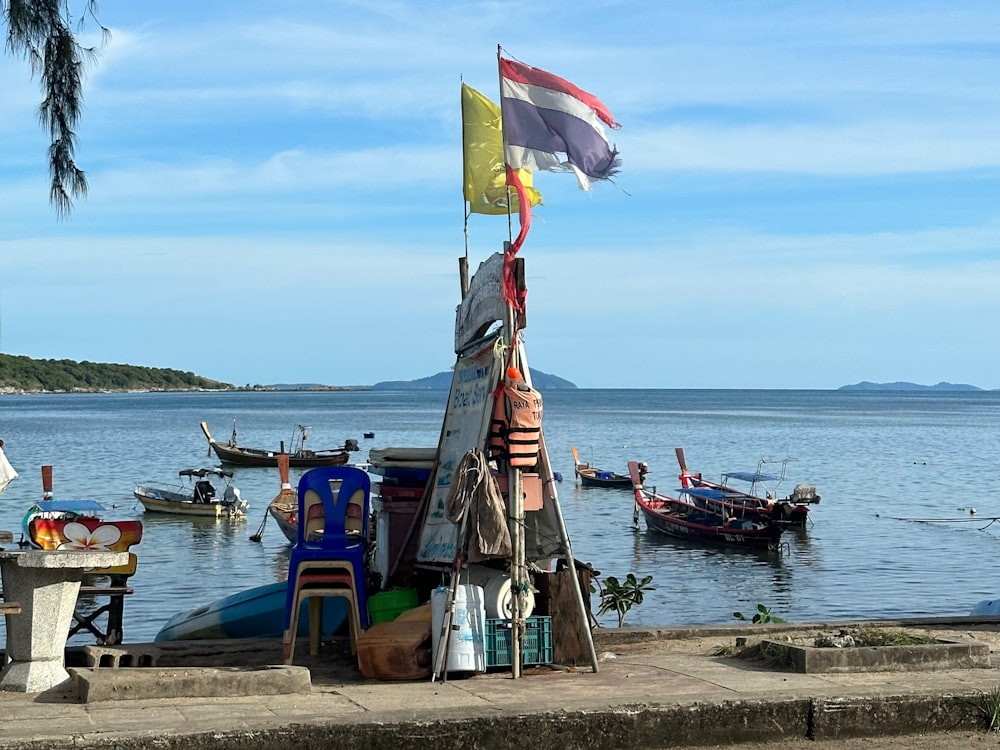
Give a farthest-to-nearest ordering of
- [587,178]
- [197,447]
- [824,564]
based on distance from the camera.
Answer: [197,447]
[824,564]
[587,178]

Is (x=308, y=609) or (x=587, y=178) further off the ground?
(x=587, y=178)

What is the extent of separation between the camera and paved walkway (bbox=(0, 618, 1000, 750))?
6789mm

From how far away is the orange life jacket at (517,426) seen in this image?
28.4 ft

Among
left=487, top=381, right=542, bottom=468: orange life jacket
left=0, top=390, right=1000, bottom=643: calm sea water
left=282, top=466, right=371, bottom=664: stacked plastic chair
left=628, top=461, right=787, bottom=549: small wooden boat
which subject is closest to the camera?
left=487, top=381, right=542, bottom=468: orange life jacket

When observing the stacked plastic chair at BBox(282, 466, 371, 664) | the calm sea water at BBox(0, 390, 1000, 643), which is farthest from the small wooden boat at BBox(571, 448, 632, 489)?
the stacked plastic chair at BBox(282, 466, 371, 664)

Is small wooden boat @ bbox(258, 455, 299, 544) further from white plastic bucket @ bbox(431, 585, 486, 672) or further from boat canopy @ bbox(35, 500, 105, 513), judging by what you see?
white plastic bucket @ bbox(431, 585, 486, 672)

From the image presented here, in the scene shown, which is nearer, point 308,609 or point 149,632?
point 308,609

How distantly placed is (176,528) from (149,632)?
1791 cm

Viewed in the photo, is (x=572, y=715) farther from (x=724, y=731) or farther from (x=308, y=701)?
(x=308, y=701)

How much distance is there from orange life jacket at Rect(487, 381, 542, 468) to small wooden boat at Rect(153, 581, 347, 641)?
87.6 inches

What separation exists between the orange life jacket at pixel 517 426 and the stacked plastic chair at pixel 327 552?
1019 millimetres

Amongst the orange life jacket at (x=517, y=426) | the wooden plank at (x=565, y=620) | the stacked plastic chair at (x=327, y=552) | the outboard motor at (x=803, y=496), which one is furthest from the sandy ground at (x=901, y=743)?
the outboard motor at (x=803, y=496)

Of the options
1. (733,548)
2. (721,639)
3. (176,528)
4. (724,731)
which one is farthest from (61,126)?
(176,528)

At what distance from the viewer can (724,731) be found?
737 centimetres
